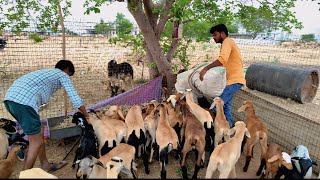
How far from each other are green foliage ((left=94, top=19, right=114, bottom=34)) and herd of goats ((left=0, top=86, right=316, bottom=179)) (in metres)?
1.87

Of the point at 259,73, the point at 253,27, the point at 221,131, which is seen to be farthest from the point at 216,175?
the point at 253,27

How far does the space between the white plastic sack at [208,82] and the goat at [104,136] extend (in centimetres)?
196

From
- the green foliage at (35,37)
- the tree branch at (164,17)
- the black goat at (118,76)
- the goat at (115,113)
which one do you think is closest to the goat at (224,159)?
the goat at (115,113)

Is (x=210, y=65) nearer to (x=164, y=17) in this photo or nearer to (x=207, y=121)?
(x=207, y=121)

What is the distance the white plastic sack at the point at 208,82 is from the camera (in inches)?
214

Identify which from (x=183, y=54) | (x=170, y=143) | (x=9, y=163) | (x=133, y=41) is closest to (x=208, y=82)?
(x=170, y=143)

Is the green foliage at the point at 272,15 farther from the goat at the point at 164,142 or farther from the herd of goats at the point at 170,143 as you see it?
the goat at the point at 164,142

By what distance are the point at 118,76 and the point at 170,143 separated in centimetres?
467

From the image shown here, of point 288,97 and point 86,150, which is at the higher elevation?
point 288,97

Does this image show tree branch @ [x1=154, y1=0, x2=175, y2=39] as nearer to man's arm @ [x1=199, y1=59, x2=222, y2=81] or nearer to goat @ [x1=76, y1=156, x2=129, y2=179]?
man's arm @ [x1=199, y1=59, x2=222, y2=81]

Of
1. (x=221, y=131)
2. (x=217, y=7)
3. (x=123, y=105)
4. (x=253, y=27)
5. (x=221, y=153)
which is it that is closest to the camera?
(x=221, y=153)

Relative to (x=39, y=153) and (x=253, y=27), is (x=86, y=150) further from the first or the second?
(x=253, y=27)

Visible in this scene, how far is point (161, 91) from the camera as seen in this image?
7191 mm

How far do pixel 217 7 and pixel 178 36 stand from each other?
1.20 metres
